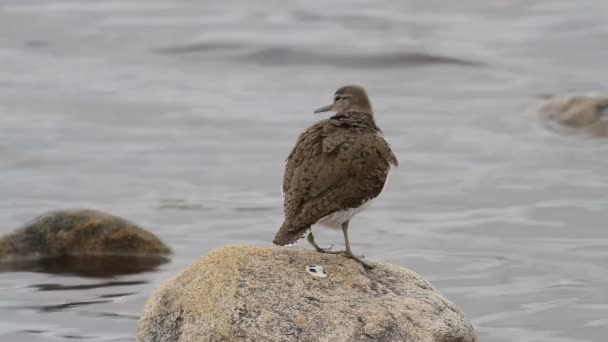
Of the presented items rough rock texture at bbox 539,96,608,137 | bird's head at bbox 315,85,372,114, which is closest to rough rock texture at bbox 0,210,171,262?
bird's head at bbox 315,85,372,114

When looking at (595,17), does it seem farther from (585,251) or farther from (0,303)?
(0,303)

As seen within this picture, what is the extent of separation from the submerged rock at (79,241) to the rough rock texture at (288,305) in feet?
14.5

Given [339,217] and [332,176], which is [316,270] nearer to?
[339,217]

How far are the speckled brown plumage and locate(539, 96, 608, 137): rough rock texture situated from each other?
946 centimetres

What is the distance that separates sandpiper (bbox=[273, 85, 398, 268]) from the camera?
29.1 ft

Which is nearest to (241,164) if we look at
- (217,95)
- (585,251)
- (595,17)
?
(217,95)

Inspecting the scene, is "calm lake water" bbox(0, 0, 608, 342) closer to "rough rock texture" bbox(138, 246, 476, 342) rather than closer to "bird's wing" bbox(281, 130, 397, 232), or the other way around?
"rough rock texture" bbox(138, 246, 476, 342)

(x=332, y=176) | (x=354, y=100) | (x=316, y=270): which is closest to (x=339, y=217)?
(x=332, y=176)

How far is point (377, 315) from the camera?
8.48 meters

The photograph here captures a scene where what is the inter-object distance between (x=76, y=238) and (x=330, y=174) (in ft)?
16.5

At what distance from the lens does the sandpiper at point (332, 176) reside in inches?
350

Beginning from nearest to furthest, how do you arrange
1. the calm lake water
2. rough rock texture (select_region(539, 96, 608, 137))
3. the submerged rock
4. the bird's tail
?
the bird's tail → the calm lake water → the submerged rock → rough rock texture (select_region(539, 96, 608, 137))

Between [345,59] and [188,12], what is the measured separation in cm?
529

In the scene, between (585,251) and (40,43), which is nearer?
(585,251)
